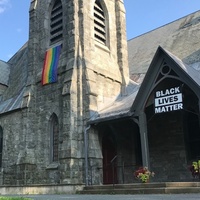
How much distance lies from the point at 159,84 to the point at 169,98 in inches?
47.4

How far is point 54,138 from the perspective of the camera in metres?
20.2

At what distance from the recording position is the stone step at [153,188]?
37.0ft

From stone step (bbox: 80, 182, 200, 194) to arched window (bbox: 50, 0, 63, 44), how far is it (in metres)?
11.6

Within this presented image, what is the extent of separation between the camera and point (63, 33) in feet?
70.0

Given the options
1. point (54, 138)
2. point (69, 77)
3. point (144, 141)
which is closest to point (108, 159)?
point (54, 138)

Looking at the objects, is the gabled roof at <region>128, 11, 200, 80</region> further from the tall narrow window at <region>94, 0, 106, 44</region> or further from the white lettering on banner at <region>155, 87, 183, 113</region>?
the white lettering on banner at <region>155, 87, 183, 113</region>

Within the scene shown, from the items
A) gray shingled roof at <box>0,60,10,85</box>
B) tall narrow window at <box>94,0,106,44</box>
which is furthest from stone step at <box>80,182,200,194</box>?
gray shingled roof at <box>0,60,10,85</box>

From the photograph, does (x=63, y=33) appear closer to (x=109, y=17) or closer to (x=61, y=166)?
(x=109, y=17)

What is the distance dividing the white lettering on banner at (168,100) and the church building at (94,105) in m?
0.05

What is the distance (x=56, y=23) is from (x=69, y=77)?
5.49 meters

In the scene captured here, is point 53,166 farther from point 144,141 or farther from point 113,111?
point 144,141

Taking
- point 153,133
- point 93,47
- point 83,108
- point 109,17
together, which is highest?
point 109,17

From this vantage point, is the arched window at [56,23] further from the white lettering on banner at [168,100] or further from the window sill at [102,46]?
the white lettering on banner at [168,100]

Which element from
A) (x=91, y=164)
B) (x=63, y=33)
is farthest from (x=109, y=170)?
(x=63, y=33)
